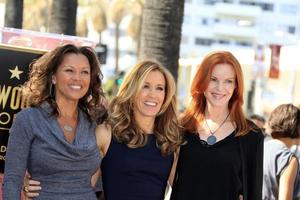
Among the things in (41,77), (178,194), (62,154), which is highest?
(41,77)

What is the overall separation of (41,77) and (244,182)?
1585mm

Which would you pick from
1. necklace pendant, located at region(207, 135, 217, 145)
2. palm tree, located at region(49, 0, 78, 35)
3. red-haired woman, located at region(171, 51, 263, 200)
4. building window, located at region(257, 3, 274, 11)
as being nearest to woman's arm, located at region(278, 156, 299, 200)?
red-haired woman, located at region(171, 51, 263, 200)

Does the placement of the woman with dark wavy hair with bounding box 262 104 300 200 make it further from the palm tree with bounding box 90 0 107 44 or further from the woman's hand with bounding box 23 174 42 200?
the palm tree with bounding box 90 0 107 44

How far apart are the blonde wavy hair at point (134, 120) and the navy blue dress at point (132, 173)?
0.20ft

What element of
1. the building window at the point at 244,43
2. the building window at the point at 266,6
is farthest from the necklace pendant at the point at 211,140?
the building window at the point at 266,6

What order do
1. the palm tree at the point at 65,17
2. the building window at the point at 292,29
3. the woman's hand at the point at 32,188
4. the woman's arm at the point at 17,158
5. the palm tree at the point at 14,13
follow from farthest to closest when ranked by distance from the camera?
the building window at the point at 292,29, the palm tree at the point at 14,13, the palm tree at the point at 65,17, the woman's hand at the point at 32,188, the woman's arm at the point at 17,158

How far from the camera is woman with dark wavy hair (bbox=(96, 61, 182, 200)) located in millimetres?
4375

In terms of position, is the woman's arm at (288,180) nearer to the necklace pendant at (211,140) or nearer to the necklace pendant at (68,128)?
the necklace pendant at (211,140)

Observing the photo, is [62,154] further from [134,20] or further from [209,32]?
[209,32]

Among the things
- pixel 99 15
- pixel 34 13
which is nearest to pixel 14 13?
pixel 34 13

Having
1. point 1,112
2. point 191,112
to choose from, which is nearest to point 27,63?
point 1,112

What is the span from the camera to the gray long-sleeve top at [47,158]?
3.87 metres

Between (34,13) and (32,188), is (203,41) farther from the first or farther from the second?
(32,188)

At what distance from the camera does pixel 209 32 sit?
309 ft
